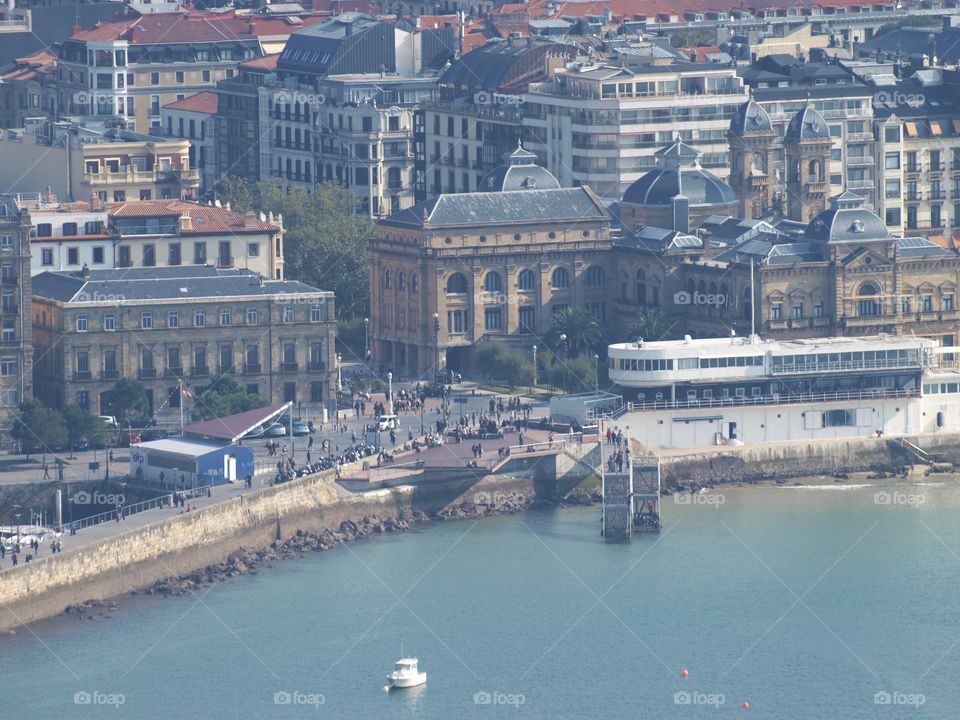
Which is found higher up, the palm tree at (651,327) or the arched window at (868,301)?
the arched window at (868,301)

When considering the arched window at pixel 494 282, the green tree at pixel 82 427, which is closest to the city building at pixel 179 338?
the green tree at pixel 82 427

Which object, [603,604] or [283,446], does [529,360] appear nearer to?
[283,446]

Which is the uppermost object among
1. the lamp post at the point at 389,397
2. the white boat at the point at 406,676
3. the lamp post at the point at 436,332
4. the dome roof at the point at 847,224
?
the dome roof at the point at 847,224

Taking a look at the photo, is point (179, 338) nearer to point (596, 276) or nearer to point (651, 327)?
point (651, 327)

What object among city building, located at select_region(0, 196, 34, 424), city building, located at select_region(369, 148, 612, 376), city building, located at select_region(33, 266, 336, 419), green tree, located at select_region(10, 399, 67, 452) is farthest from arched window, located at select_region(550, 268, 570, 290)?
green tree, located at select_region(10, 399, 67, 452)

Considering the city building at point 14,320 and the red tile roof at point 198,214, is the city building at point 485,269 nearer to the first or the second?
the red tile roof at point 198,214

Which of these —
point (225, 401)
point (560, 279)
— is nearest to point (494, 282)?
point (560, 279)

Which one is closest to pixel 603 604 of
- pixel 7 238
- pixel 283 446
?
pixel 283 446
